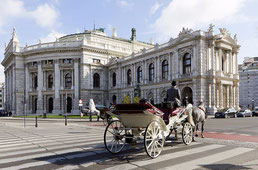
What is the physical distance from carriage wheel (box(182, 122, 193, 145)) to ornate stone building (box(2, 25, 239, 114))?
2900 cm

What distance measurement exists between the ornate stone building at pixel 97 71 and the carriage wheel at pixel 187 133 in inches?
1142

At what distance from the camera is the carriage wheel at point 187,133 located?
9.04 metres

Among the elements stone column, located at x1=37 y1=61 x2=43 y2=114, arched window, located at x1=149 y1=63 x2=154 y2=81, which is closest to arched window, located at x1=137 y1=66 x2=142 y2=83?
arched window, located at x1=149 y1=63 x2=154 y2=81

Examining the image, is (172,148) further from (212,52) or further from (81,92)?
(81,92)

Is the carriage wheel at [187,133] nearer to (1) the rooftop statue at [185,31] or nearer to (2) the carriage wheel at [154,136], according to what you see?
(2) the carriage wheel at [154,136]

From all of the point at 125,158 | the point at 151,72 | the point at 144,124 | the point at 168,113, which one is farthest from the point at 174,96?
the point at 151,72

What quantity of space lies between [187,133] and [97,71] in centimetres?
4660

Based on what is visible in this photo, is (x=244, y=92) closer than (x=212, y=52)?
No

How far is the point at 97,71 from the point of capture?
54469 mm

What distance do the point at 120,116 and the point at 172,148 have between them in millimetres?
2473

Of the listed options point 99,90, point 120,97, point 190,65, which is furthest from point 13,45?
point 190,65

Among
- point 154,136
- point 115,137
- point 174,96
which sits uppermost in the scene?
point 174,96

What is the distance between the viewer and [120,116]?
25.4 feet

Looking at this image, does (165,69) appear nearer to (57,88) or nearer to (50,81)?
(57,88)
